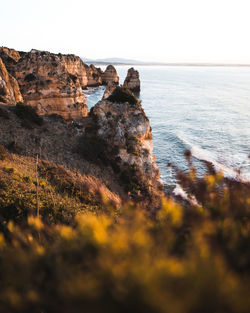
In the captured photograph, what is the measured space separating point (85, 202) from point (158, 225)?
29.2ft

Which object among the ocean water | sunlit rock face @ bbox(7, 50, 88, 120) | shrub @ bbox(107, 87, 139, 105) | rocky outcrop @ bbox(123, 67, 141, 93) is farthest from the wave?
rocky outcrop @ bbox(123, 67, 141, 93)

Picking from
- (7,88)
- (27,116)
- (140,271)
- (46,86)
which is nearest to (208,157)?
(27,116)

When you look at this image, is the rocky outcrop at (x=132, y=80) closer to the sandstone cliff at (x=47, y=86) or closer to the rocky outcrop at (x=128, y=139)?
the sandstone cliff at (x=47, y=86)

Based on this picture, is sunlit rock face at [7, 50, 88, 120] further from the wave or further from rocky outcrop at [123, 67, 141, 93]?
rocky outcrop at [123, 67, 141, 93]

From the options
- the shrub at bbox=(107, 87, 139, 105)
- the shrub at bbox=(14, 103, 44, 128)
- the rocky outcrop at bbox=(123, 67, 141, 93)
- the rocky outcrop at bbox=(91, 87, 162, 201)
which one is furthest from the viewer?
the rocky outcrop at bbox=(123, 67, 141, 93)

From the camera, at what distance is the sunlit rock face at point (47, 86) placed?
2939 cm

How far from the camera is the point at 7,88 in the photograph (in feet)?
84.8

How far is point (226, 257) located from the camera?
134 inches

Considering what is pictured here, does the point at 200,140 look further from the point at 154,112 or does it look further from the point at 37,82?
the point at 37,82

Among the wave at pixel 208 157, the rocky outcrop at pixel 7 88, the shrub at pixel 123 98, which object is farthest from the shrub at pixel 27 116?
the wave at pixel 208 157

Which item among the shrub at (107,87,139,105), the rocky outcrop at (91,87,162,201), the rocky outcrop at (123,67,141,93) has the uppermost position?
the rocky outcrop at (123,67,141,93)

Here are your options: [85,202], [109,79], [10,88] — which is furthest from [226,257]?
[109,79]

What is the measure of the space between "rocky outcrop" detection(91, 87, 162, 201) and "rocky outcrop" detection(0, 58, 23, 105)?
10662 mm

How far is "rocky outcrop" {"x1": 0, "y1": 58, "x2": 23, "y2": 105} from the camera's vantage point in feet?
81.9
